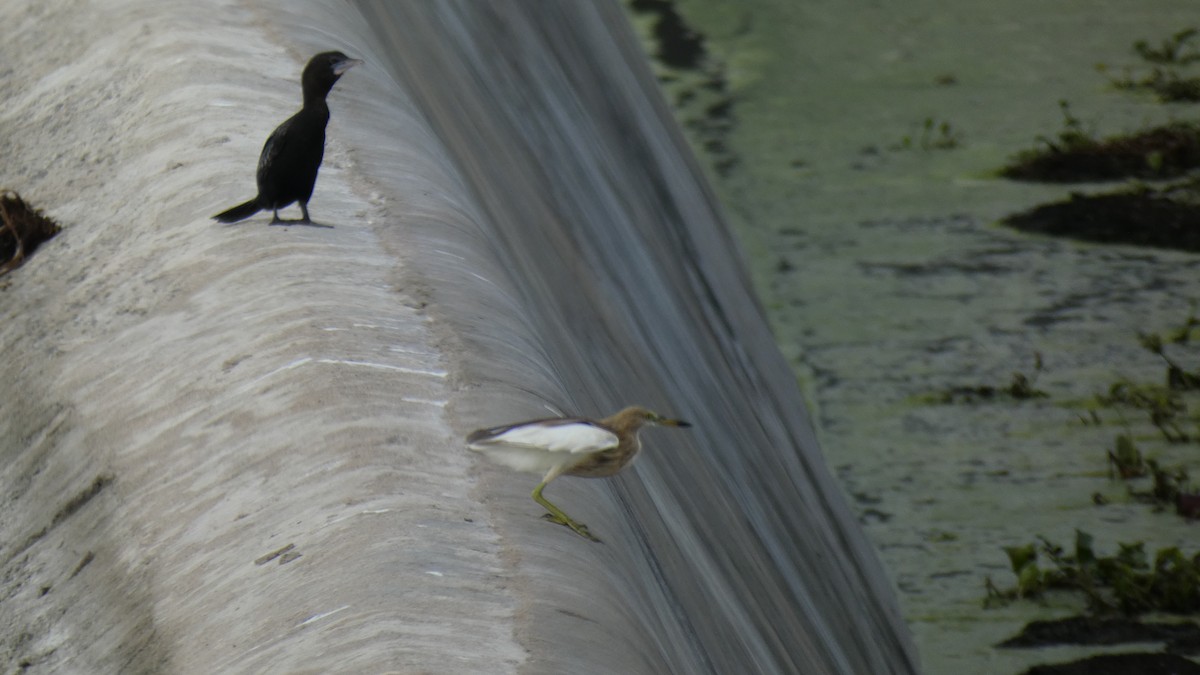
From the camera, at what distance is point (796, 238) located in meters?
6.84

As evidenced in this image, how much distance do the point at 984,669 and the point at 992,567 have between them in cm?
50

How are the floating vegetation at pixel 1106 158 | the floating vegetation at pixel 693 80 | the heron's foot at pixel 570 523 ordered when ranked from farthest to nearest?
the floating vegetation at pixel 693 80
the floating vegetation at pixel 1106 158
the heron's foot at pixel 570 523

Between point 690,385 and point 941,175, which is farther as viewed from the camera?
point 941,175

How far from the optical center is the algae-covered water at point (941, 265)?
4.89 metres

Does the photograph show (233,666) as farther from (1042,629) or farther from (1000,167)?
(1000,167)

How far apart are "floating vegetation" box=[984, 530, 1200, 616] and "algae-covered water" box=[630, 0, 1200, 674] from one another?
74 mm

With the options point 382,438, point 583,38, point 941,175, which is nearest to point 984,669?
point 583,38

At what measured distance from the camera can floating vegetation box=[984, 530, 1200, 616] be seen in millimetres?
4312

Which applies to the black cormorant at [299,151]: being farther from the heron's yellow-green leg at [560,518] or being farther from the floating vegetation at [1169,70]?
the floating vegetation at [1169,70]

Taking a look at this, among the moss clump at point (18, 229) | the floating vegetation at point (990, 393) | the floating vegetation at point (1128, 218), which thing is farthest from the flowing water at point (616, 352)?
the floating vegetation at point (1128, 218)

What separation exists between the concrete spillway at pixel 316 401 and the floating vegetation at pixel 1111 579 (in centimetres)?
177

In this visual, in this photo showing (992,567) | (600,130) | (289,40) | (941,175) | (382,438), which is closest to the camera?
(382,438)

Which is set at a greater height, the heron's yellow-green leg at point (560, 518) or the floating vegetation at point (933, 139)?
the heron's yellow-green leg at point (560, 518)

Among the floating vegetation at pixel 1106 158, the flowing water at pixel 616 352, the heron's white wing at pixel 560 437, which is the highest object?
the heron's white wing at pixel 560 437
